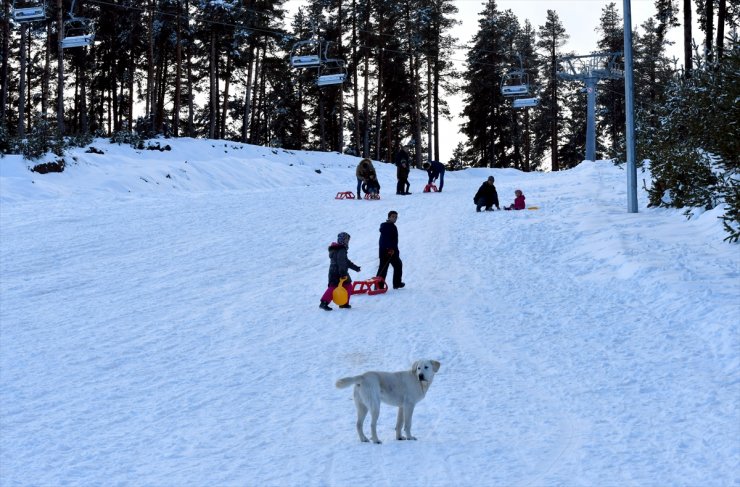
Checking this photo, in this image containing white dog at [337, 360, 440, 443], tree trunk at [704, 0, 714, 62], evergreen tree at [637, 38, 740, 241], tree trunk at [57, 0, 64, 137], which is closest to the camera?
white dog at [337, 360, 440, 443]

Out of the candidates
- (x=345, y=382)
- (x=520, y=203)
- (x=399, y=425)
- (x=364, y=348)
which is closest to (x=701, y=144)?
(x=520, y=203)

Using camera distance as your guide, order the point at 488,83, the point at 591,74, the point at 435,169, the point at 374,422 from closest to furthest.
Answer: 1. the point at 374,422
2. the point at 435,169
3. the point at 591,74
4. the point at 488,83

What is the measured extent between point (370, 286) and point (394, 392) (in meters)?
6.86

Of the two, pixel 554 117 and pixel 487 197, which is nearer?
pixel 487 197

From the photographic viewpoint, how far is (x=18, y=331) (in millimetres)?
10562

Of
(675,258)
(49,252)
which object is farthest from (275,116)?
(675,258)

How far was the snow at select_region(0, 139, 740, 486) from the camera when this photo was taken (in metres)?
6.04

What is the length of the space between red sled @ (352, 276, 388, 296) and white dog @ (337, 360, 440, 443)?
250 inches

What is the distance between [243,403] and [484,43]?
1956 inches

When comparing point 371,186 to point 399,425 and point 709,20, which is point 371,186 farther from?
point 399,425

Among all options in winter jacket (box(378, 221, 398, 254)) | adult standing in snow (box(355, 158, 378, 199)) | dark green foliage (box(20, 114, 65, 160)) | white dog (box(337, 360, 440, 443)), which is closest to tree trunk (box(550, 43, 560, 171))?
adult standing in snow (box(355, 158, 378, 199))

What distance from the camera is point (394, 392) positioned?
6.27 m

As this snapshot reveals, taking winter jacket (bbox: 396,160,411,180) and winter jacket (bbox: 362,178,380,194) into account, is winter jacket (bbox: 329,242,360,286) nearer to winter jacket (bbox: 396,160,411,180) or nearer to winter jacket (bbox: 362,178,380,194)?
winter jacket (bbox: 362,178,380,194)

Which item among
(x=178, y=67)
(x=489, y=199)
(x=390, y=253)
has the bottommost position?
(x=390, y=253)
